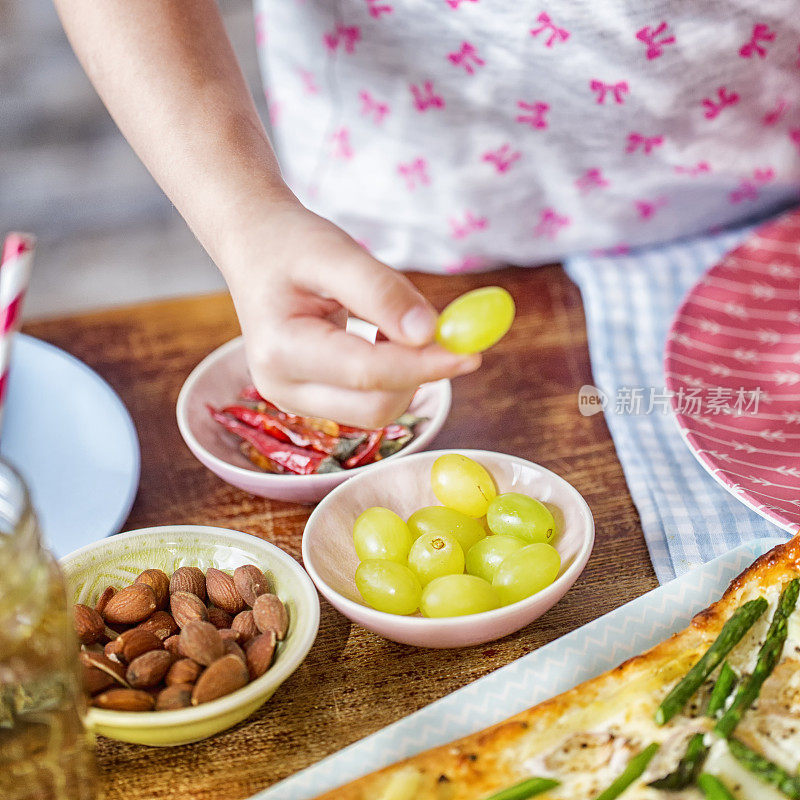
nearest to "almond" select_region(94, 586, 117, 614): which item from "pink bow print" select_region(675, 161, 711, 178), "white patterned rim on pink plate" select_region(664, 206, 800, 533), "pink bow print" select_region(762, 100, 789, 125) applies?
"white patterned rim on pink plate" select_region(664, 206, 800, 533)

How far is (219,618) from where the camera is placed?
87cm

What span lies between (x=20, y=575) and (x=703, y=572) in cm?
63

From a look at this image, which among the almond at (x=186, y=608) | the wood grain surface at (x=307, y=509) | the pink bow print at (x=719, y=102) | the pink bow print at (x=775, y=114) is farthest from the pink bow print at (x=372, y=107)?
the almond at (x=186, y=608)

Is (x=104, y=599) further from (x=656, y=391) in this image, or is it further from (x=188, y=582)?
(x=656, y=391)

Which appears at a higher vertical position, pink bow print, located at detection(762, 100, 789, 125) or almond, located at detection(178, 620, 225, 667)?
pink bow print, located at detection(762, 100, 789, 125)

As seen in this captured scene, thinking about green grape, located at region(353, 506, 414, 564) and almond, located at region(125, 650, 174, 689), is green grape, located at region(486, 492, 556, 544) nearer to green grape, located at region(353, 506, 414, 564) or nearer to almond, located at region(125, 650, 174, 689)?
green grape, located at region(353, 506, 414, 564)

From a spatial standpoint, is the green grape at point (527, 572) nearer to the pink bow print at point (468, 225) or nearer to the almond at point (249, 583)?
the almond at point (249, 583)

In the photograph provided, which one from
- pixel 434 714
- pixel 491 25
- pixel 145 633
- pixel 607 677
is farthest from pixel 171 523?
pixel 491 25

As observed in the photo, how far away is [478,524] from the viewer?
98cm

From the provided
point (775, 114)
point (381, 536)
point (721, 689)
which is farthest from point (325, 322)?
point (775, 114)

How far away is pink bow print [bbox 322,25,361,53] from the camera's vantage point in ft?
4.67

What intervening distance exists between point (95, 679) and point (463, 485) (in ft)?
1.34

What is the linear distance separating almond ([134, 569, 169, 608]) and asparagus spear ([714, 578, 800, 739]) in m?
0.51

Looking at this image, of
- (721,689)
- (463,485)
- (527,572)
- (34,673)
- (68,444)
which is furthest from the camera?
(68,444)
